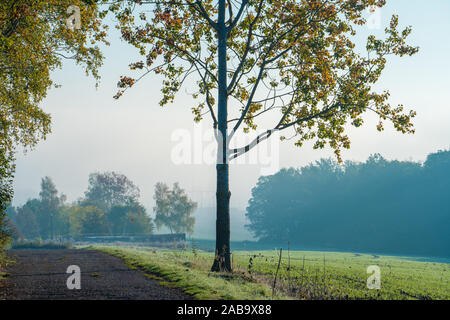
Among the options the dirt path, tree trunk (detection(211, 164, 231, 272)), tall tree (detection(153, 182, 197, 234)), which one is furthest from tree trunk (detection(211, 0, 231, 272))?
tall tree (detection(153, 182, 197, 234))

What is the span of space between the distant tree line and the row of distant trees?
29292 millimetres

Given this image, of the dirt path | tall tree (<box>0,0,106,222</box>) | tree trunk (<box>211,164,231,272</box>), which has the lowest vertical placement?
the dirt path

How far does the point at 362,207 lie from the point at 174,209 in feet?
150

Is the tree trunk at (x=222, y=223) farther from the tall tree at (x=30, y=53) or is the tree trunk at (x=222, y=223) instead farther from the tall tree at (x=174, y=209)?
the tall tree at (x=174, y=209)

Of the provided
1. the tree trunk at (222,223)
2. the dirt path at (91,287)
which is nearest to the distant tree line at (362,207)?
the tree trunk at (222,223)

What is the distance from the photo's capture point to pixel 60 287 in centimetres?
1116

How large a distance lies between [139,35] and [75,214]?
87.3 m

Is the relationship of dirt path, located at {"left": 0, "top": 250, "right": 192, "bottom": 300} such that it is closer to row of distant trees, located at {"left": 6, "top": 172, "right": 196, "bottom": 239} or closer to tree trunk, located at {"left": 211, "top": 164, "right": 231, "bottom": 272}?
tree trunk, located at {"left": 211, "top": 164, "right": 231, "bottom": 272}

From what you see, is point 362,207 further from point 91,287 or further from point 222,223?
point 91,287

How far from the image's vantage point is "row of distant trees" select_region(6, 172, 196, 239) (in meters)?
82.5

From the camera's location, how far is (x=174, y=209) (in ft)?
311

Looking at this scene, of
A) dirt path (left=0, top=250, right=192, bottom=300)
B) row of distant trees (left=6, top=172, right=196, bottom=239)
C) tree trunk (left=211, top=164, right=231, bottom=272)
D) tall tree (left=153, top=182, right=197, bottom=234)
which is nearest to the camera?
dirt path (left=0, top=250, right=192, bottom=300)

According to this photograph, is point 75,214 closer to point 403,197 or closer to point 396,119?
point 403,197
